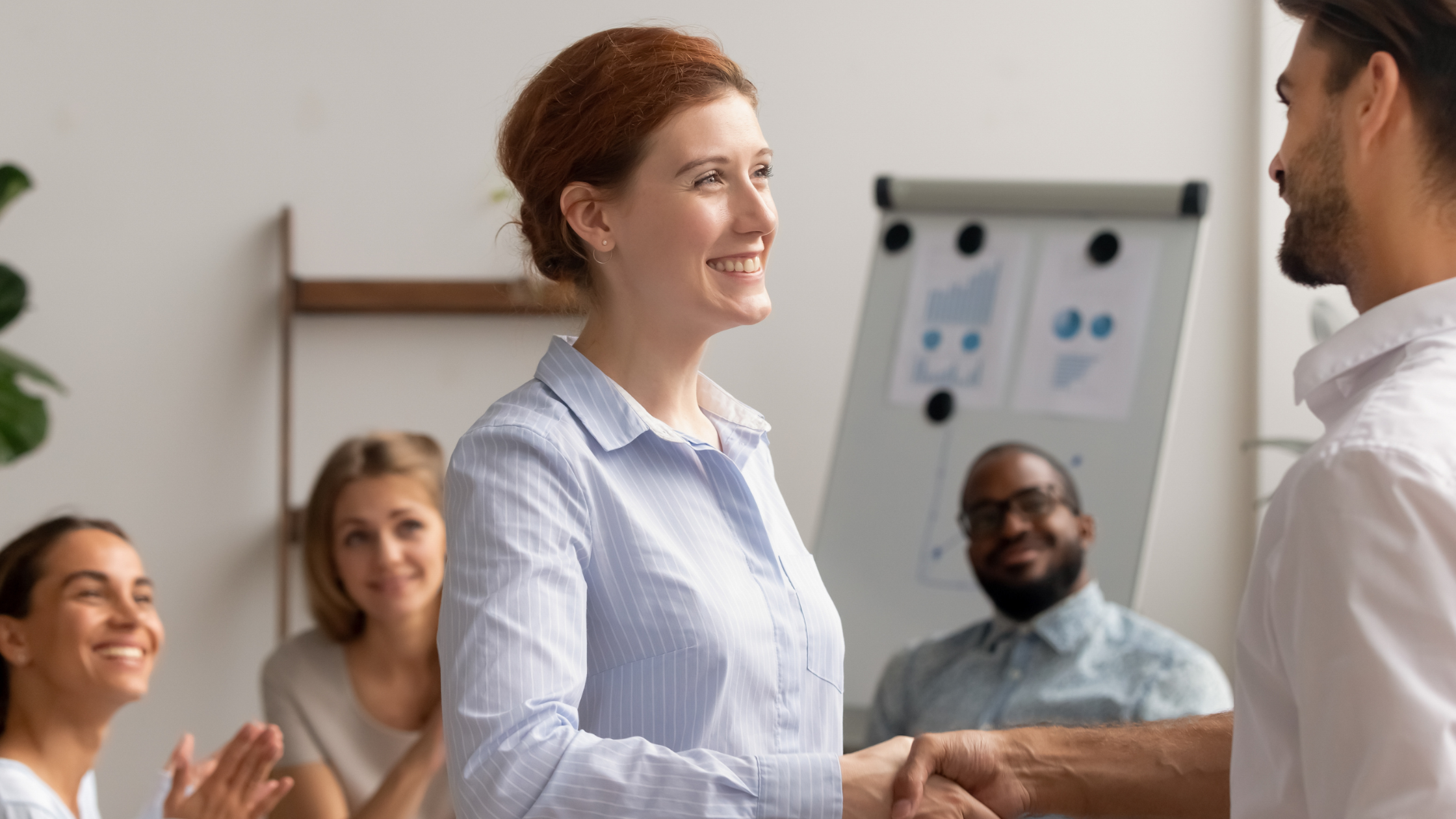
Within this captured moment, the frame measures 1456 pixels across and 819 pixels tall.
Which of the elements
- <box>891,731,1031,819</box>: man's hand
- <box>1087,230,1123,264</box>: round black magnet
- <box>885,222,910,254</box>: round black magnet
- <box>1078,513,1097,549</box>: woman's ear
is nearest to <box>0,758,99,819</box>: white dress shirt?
<box>891,731,1031,819</box>: man's hand

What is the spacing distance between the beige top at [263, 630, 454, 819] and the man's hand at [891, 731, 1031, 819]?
1272 mm

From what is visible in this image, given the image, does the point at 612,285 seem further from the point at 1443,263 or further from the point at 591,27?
the point at 591,27

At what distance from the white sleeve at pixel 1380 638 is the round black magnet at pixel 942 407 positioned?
2.29m

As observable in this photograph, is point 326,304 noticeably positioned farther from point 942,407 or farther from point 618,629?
point 618,629

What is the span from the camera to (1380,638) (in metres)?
0.80

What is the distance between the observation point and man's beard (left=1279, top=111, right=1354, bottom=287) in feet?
3.35

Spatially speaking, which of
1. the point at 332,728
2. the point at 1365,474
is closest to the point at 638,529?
the point at 1365,474

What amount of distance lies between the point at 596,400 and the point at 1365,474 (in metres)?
0.64

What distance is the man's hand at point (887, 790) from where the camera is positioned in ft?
3.76

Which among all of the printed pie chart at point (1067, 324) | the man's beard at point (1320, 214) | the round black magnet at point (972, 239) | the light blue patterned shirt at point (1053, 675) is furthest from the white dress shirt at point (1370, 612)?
the round black magnet at point (972, 239)

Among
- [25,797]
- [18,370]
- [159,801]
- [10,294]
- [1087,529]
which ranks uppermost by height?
[10,294]

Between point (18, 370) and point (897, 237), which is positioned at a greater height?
point (897, 237)

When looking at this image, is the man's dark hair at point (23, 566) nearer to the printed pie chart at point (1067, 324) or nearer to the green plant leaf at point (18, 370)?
the green plant leaf at point (18, 370)

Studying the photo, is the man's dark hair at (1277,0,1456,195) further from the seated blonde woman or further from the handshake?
the seated blonde woman
